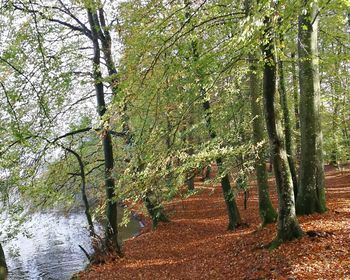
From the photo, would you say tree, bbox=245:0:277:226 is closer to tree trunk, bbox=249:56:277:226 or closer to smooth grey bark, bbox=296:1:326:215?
tree trunk, bbox=249:56:277:226

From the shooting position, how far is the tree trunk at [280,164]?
751cm

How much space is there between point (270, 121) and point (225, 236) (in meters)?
5.97

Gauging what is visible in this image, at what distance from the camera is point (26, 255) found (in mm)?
17062

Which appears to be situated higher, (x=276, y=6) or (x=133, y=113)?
(x=276, y=6)

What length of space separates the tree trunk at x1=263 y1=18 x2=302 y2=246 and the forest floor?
275mm

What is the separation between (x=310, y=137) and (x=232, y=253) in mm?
3657

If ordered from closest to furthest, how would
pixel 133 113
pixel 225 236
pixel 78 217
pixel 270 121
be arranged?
pixel 270 121 < pixel 133 113 < pixel 225 236 < pixel 78 217

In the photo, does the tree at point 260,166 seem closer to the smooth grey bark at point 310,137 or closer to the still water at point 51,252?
the smooth grey bark at point 310,137

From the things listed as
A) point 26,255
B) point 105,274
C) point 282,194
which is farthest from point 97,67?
point 26,255

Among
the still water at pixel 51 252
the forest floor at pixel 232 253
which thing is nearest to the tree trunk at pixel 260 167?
the forest floor at pixel 232 253

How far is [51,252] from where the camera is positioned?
674 inches

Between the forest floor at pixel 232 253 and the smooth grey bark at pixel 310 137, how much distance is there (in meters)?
0.47

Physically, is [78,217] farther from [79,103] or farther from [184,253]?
[184,253]

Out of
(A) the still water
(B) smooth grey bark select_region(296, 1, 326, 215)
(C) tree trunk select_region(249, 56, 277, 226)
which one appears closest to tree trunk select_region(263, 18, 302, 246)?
(B) smooth grey bark select_region(296, 1, 326, 215)
